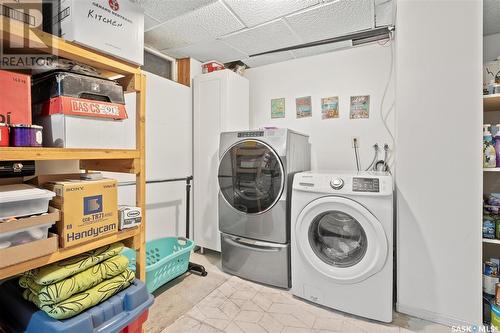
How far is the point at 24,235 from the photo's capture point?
930 millimetres

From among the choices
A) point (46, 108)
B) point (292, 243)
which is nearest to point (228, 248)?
point (292, 243)

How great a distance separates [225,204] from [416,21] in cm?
199

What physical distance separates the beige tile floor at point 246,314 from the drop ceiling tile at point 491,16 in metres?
2.26

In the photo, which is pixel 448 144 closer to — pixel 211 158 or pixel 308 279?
pixel 308 279

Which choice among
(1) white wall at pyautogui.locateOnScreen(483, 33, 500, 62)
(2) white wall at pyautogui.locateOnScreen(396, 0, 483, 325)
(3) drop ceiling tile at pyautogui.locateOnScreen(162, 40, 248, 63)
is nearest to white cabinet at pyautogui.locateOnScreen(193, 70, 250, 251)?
(3) drop ceiling tile at pyautogui.locateOnScreen(162, 40, 248, 63)

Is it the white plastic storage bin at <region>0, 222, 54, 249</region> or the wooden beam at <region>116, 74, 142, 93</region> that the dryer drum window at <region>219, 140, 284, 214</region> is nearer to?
the wooden beam at <region>116, 74, 142, 93</region>

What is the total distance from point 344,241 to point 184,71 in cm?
244

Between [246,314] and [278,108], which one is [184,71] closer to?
[278,108]

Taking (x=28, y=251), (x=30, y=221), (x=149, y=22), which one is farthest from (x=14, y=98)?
(x=149, y=22)

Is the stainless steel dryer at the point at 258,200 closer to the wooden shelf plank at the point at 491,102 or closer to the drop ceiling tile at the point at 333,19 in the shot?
the drop ceiling tile at the point at 333,19

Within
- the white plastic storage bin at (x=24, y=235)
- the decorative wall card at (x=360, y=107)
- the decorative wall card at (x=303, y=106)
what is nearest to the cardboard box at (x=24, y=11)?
the white plastic storage bin at (x=24, y=235)

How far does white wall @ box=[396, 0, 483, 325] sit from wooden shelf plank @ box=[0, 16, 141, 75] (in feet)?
5.90

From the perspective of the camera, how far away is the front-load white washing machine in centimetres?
159

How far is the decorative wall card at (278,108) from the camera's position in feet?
9.57
